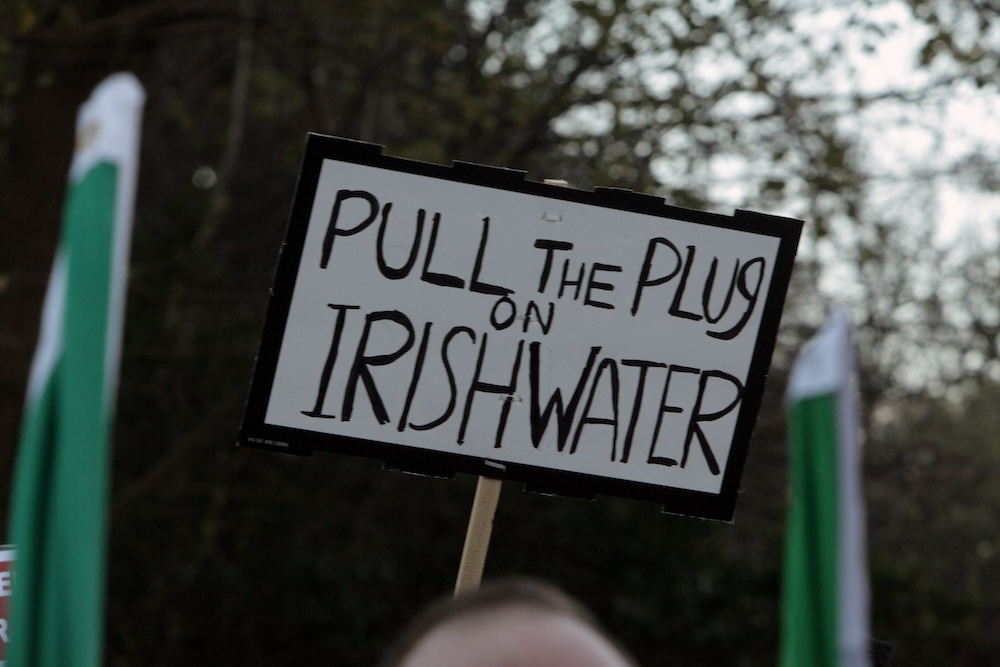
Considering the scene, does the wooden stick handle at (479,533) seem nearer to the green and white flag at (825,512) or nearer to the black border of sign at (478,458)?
the black border of sign at (478,458)

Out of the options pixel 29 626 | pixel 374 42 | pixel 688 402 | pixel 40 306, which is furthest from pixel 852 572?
pixel 374 42

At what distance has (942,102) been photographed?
729cm

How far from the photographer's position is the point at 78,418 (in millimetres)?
1179

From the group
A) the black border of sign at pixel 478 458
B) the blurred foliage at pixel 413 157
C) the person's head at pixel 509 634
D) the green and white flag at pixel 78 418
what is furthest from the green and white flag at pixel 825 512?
the blurred foliage at pixel 413 157

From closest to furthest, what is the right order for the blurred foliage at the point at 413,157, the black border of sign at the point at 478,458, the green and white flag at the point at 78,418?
1. the green and white flag at the point at 78,418
2. the black border of sign at the point at 478,458
3. the blurred foliage at the point at 413,157

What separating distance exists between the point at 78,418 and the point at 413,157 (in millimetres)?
6308

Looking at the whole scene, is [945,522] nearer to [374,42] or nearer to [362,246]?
[374,42]

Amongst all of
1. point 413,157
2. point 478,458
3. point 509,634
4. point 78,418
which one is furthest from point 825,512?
point 413,157

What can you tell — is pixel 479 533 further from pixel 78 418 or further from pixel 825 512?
pixel 78 418

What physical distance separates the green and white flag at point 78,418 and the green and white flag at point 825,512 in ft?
2.09

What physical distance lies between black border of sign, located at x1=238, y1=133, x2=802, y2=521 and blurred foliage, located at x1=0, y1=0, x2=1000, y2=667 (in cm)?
382

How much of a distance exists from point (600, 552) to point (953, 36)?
4.11 metres

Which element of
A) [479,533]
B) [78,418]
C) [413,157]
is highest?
[413,157]

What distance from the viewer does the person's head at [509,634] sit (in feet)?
3.48
